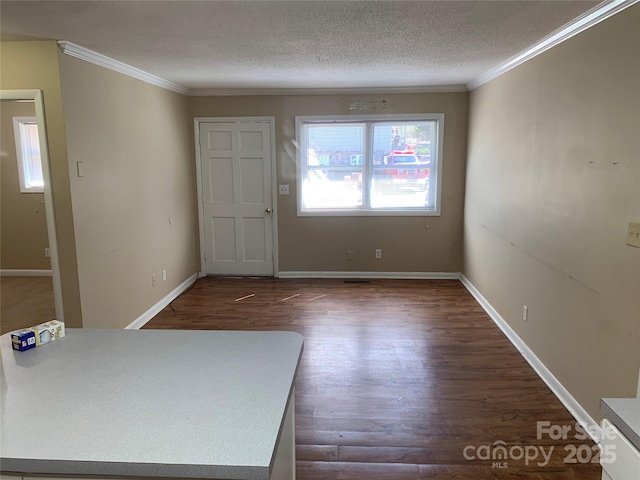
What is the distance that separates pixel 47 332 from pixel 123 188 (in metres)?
2.51

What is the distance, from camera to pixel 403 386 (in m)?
3.02

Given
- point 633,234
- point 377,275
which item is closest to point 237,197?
point 377,275

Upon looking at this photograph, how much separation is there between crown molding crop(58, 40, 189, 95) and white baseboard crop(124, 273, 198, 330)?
2263 millimetres

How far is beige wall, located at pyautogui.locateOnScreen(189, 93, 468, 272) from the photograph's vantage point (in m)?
5.38

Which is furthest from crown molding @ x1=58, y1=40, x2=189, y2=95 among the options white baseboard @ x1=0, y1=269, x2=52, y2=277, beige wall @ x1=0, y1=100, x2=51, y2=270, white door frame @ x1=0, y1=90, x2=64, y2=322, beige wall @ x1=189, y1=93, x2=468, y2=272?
white baseboard @ x1=0, y1=269, x2=52, y2=277

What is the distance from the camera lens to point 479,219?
15.8 ft

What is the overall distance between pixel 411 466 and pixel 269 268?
3.88m

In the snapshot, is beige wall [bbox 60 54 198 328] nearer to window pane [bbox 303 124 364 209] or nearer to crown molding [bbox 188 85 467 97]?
crown molding [bbox 188 85 467 97]

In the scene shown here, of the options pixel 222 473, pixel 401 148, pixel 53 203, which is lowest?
pixel 222 473

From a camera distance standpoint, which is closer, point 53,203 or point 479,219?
point 53,203

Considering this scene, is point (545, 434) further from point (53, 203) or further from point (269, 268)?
point (269, 268)

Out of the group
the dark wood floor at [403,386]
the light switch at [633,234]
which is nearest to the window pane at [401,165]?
the dark wood floor at [403,386]

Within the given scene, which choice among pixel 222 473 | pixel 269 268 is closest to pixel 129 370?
pixel 222 473

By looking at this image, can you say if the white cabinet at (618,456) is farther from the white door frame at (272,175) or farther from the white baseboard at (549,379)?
the white door frame at (272,175)
